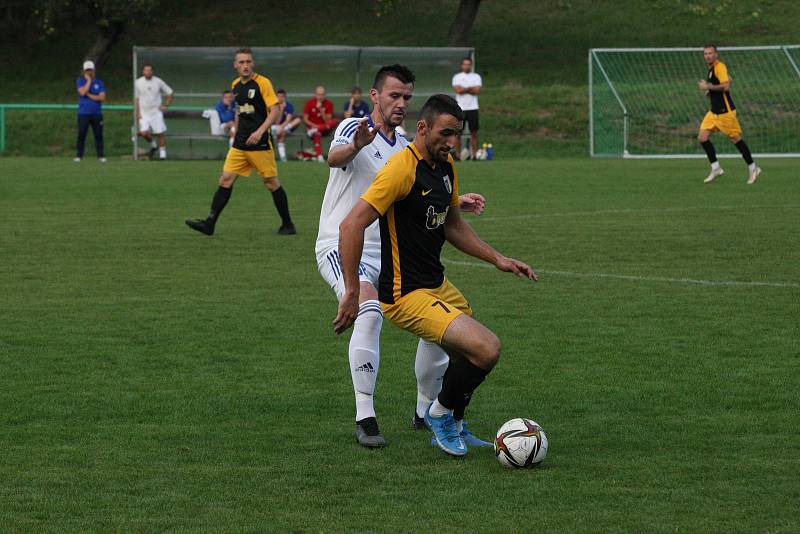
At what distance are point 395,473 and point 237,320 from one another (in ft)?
13.6

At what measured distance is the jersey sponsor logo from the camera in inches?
243

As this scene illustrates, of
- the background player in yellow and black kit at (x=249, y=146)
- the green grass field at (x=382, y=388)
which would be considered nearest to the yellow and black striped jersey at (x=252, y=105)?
the background player in yellow and black kit at (x=249, y=146)

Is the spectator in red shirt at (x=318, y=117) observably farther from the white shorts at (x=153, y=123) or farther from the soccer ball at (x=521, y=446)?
the soccer ball at (x=521, y=446)

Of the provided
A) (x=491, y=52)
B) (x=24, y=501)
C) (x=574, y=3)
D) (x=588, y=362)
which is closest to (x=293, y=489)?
(x=24, y=501)

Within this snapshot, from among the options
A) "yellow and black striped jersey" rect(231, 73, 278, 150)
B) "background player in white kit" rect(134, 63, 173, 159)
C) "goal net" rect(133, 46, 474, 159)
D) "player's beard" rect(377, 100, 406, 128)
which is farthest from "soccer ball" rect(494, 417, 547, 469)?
"goal net" rect(133, 46, 474, 159)

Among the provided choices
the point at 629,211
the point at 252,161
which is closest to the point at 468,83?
the point at 629,211

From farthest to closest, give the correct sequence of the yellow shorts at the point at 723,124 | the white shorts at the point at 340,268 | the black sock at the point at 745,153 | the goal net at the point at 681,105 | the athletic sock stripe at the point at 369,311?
the goal net at the point at 681,105, the yellow shorts at the point at 723,124, the black sock at the point at 745,153, the white shorts at the point at 340,268, the athletic sock stripe at the point at 369,311

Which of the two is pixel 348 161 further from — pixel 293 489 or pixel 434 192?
pixel 293 489

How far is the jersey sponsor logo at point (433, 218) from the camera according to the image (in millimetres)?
6168

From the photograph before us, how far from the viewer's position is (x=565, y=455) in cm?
602

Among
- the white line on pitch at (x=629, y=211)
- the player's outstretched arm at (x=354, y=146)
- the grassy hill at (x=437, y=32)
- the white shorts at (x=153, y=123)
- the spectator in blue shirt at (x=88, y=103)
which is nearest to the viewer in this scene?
the player's outstretched arm at (x=354, y=146)

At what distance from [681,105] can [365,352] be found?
94.5ft

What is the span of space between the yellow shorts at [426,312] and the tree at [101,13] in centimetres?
3549

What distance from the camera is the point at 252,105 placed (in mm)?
15055
